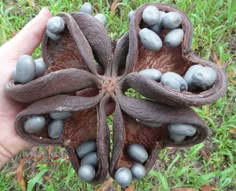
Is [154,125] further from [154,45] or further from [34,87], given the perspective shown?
[34,87]

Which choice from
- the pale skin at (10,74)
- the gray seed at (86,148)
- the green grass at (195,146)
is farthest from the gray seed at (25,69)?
the green grass at (195,146)

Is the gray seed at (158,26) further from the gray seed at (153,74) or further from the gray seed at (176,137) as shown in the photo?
the gray seed at (176,137)

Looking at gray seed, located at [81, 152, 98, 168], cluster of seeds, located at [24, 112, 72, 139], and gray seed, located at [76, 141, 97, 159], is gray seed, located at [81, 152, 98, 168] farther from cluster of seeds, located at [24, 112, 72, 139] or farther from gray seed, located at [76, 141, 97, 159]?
cluster of seeds, located at [24, 112, 72, 139]

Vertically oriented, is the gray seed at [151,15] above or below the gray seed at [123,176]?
above

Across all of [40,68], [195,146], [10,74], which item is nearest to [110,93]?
[40,68]

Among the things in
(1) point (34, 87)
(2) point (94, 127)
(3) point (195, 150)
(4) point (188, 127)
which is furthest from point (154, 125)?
(3) point (195, 150)

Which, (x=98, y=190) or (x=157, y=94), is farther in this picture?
(x=98, y=190)
